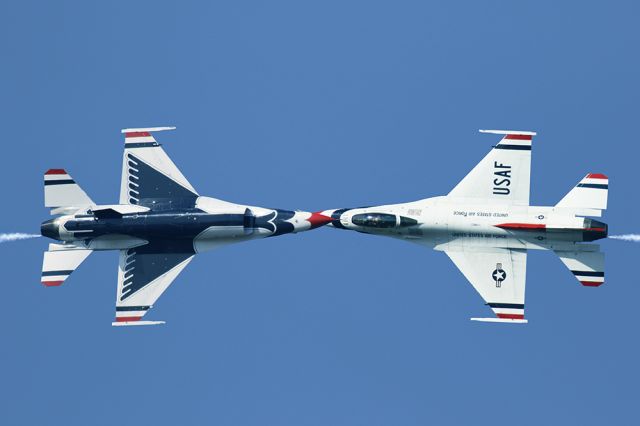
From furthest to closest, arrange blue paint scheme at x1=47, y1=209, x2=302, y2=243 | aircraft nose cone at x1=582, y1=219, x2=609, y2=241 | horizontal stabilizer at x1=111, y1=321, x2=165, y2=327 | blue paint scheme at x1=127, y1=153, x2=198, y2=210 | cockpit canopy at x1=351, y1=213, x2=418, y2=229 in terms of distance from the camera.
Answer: blue paint scheme at x1=127, y1=153, x2=198, y2=210
blue paint scheme at x1=47, y1=209, x2=302, y2=243
horizontal stabilizer at x1=111, y1=321, x2=165, y2=327
cockpit canopy at x1=351, y1=213, x2=418, y2=229
aircraft nose cone at x1=582, y1=219, x2=609, y2=241

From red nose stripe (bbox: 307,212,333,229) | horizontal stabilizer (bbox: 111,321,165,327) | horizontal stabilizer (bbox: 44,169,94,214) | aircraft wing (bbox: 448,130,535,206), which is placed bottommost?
horizontal stabilizer (bbox: 111,321,165,327)

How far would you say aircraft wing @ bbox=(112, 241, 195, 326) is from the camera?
1863 inches

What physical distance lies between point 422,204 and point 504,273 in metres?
3.80

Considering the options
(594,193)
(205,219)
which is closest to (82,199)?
(205,219)

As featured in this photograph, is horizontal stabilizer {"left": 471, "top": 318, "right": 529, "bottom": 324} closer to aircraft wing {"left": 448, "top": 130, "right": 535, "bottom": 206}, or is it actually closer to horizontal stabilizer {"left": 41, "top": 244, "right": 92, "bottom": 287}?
aircraft wing {"left": 448, "top": 130, "right": 535, "bottom": 206}

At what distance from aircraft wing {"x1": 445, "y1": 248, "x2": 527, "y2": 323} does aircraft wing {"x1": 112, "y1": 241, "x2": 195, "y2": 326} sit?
10.1m

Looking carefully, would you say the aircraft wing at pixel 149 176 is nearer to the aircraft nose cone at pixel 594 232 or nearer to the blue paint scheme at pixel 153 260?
the blue paint scheme at pixel 153 260

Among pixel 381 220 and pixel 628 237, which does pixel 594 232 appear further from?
pixel 381 220

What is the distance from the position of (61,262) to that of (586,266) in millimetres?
18921

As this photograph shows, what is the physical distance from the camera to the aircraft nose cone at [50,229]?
47.6 m

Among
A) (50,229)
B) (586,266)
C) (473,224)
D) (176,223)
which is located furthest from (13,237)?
(586,266)

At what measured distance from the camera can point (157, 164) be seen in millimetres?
48156

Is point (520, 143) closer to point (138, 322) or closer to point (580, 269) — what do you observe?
point (580, 269)

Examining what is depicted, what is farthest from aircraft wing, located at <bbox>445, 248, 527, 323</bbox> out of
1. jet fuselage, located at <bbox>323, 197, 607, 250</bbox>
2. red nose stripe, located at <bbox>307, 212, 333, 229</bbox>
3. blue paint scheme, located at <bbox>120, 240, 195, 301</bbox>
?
blue paint scheme, located at <bbox>120, 240, 195, 301</bbox>
